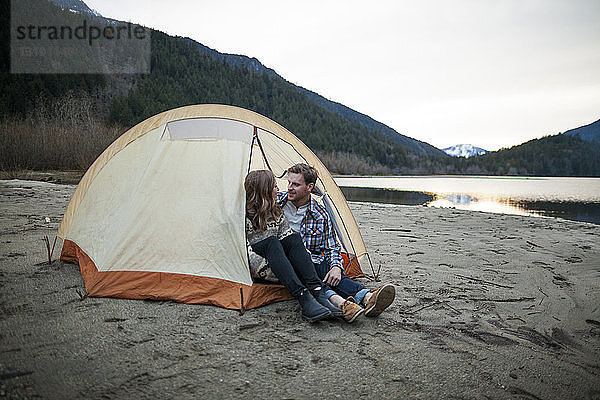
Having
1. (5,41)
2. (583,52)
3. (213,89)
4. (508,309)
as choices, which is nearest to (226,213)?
(508,309)

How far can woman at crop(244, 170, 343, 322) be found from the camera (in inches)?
124

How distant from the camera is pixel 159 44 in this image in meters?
86.1

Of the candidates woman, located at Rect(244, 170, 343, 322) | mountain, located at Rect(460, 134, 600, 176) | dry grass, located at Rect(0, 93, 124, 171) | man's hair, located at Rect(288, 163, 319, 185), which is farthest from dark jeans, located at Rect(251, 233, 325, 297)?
mountain, located at Rect(460, 134, 600, 176)

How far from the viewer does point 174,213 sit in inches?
142

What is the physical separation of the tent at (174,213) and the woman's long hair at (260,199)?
101 mm

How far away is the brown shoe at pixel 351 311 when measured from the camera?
3.07 m

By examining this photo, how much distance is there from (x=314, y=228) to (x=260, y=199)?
0.63 metres

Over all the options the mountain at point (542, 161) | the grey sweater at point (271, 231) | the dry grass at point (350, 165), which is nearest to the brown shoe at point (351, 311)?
the grey sweater at point (271, 231)

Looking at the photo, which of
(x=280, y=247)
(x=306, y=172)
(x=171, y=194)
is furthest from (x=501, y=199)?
(x=171, y=194)

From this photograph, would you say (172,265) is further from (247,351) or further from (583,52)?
(583,52)

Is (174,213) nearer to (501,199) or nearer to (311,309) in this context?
(311,309)

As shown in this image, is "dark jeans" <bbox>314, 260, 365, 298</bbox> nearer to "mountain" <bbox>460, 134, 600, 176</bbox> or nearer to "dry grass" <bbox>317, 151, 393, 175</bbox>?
"dry grass" <bbox>317, 151, 393, 175</bbox>

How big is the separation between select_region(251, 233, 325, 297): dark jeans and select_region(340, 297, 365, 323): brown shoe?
0.91 feet

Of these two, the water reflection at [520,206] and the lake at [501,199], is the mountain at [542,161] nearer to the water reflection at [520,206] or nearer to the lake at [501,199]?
the lake at [501,199]
